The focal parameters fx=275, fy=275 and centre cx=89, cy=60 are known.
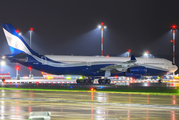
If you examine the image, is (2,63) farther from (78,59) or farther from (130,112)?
(130,112)

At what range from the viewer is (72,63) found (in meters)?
38.0

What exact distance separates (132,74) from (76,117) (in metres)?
29.9

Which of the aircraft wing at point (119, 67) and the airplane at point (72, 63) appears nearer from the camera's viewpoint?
the airplane at point (72, 63)

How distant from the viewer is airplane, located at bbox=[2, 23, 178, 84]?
3525 cm

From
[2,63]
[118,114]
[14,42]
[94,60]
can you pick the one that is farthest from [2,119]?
[2,63]

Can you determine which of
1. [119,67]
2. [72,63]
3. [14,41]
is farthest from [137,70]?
[14,41]

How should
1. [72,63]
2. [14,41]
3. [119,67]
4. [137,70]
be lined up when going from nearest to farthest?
[14,41] → [72,63] → [119,67] → [137,70]

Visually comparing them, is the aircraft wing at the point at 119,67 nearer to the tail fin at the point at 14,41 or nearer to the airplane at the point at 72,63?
the airplane at the point at 72,63

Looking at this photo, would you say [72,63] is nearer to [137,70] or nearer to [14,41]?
[14,41]

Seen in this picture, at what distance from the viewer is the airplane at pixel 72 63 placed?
35250 mm

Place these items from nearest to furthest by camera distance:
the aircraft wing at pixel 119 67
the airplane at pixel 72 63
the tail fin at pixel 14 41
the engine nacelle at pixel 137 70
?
the tail fin at pixel 14 41, the airplane at pixel 72 63, the aircraft wing at pixel 119 67, the engine nacelle at pixel 137 70

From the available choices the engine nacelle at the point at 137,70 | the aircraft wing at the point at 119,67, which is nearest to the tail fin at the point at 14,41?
the aircraft wing at the point at 119,67

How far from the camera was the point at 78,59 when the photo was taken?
38.8 m

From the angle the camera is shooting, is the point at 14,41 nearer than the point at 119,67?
Yes
